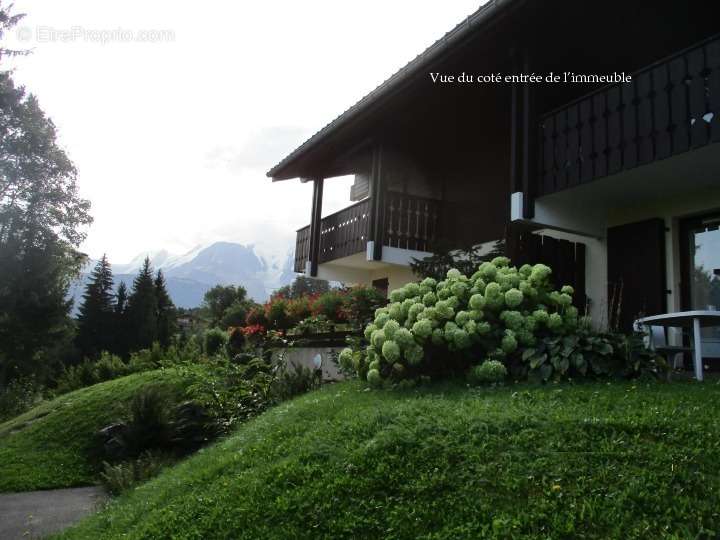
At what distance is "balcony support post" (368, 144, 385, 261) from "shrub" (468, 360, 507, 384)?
575 centimetres

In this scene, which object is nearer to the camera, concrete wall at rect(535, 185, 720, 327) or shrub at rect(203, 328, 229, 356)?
concrete wall at rect(535, 185, 720, 327)

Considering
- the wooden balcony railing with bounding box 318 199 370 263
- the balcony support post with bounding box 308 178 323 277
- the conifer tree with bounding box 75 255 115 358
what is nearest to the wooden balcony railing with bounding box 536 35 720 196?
the wooden balcony railing with bounding box 318 199 370 263

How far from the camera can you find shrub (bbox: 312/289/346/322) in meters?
11.3

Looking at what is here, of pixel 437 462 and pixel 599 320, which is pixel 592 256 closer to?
pixel 599 320

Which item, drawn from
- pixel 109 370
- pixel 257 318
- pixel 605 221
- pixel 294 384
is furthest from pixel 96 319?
pixel 605 221

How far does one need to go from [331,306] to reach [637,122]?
636cm

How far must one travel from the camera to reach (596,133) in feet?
23.9

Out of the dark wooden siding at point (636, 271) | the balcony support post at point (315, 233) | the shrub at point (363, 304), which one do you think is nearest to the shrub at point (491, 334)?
the dark wooden siding at point (636, 271)

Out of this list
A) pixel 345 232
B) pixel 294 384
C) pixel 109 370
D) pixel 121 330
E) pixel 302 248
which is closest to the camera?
pixel 294 384

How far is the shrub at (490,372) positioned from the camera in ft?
17.9

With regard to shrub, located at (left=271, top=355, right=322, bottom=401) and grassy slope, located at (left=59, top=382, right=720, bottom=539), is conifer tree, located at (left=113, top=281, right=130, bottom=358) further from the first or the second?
grassy slope, located at (left=59, top=382, right=720, bottom=539)

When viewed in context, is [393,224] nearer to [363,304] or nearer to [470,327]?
[363,304]

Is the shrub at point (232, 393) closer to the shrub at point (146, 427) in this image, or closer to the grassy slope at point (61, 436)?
the shrub at point (146, 427)

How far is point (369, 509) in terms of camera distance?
338 centimetres
